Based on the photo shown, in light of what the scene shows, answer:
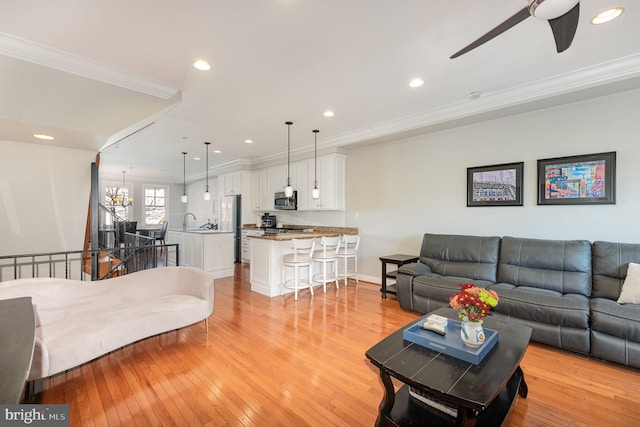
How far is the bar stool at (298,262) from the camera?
14.2ft

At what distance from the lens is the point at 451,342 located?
1.83m

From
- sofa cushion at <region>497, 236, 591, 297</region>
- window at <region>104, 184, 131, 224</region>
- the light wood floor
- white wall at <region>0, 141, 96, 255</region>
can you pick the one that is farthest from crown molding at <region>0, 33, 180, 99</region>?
window at <region>104, 184, 131, 224</region>

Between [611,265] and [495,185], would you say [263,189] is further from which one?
[611,265]

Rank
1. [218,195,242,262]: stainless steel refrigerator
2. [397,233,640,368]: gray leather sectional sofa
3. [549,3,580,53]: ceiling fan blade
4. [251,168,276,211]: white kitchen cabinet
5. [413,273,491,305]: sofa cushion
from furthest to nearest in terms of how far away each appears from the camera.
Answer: [218,195,242,262]: stainless steel refrigerator < [251,168,276,211]: white kitchen cabinet < [413,273,491,305]: sofa cushion < [397,233,640,368]: gray leather sectional sofa < [549,3,580,53]: ceiling fan blade

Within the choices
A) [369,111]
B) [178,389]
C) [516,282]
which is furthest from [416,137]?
[178,389]

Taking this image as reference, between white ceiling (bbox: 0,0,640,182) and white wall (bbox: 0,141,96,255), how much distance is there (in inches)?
10.6

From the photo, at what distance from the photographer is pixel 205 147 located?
5996 mm

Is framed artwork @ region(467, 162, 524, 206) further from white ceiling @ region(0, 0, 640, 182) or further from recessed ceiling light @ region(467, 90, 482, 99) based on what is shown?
recessed ceiling light @ region(467, 90, 482, 99)

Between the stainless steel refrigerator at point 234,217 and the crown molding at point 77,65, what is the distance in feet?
15.5

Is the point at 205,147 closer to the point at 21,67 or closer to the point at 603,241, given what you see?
the point at 21,67

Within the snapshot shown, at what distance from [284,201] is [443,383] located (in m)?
5.37

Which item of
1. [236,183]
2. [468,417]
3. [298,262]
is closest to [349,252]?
[298,262]

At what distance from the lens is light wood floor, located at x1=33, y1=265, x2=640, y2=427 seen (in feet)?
6.09

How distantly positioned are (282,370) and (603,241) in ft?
12.3
